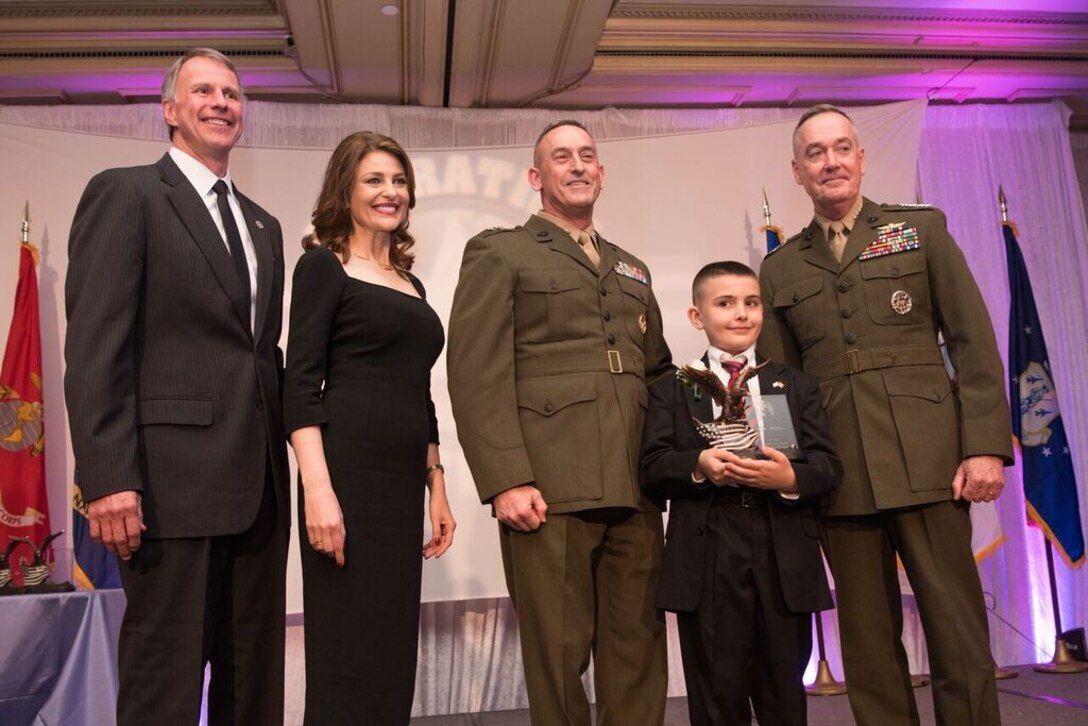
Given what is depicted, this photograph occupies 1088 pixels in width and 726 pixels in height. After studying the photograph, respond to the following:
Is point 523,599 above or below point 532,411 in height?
below

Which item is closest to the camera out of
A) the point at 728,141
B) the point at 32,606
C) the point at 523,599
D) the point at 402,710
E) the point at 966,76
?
the point at 402,710

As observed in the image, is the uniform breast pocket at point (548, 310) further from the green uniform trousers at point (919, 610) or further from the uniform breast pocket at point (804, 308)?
the green uniform trousers at point (919, 610)

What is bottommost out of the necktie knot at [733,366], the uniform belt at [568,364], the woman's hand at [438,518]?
the woman's hand at [438,518]

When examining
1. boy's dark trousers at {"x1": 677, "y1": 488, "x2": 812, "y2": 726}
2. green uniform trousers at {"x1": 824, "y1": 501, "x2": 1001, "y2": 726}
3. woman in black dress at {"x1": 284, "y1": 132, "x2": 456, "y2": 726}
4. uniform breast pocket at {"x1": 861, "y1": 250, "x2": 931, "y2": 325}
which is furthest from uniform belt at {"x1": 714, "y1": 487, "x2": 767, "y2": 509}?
woman in black dress at {"x1": 284, "y1": 132, "x2": 456, "y2": 726}

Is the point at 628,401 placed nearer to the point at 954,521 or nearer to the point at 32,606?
the point at 954,521

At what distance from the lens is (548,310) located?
232cm

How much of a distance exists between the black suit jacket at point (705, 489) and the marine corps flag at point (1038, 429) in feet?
10.6

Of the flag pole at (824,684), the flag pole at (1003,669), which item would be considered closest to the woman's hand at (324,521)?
the flag pole at (824,684)

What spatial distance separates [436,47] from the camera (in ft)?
15.4

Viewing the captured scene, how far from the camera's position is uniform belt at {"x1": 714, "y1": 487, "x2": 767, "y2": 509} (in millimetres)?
2141

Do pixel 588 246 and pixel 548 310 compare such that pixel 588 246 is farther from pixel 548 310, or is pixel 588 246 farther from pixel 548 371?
pixel 548 371

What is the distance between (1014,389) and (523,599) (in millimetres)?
3805

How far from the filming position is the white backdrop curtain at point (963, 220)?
483 cm

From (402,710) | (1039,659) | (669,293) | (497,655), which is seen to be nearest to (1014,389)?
(1039,659)
